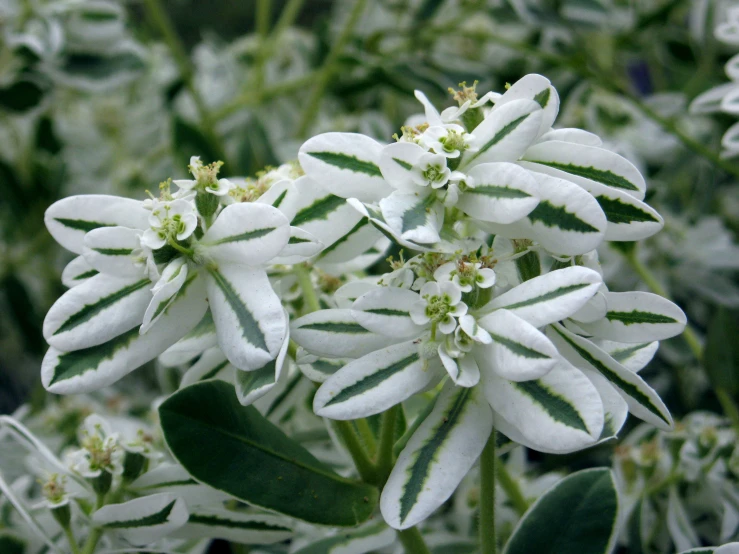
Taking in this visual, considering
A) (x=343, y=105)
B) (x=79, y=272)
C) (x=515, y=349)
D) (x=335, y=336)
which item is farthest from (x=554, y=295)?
(x=343, y=105)

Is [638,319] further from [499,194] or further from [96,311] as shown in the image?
[96,311]

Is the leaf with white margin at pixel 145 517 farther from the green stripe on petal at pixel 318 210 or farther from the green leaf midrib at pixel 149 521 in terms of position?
the green stripe on petal at pixel 318 210

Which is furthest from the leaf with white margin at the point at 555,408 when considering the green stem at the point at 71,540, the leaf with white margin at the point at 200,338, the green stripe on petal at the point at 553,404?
the green stem at the point at 71,540

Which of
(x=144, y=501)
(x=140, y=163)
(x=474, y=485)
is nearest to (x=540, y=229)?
(x=144, y=501)

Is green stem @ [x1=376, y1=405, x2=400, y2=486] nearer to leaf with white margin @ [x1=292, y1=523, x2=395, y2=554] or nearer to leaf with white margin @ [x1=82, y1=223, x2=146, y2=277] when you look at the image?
leaf with white margin @ [x1=292, y1=523, x2=395, y2=554]

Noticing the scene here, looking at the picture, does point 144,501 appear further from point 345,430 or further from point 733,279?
point 733,279

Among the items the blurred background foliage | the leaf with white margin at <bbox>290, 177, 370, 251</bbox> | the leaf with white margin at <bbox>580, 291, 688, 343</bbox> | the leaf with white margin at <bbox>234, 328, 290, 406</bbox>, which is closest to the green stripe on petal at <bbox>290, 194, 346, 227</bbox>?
the leaf with white margin at <bbox>290, 177, 370, 251</bbox>
